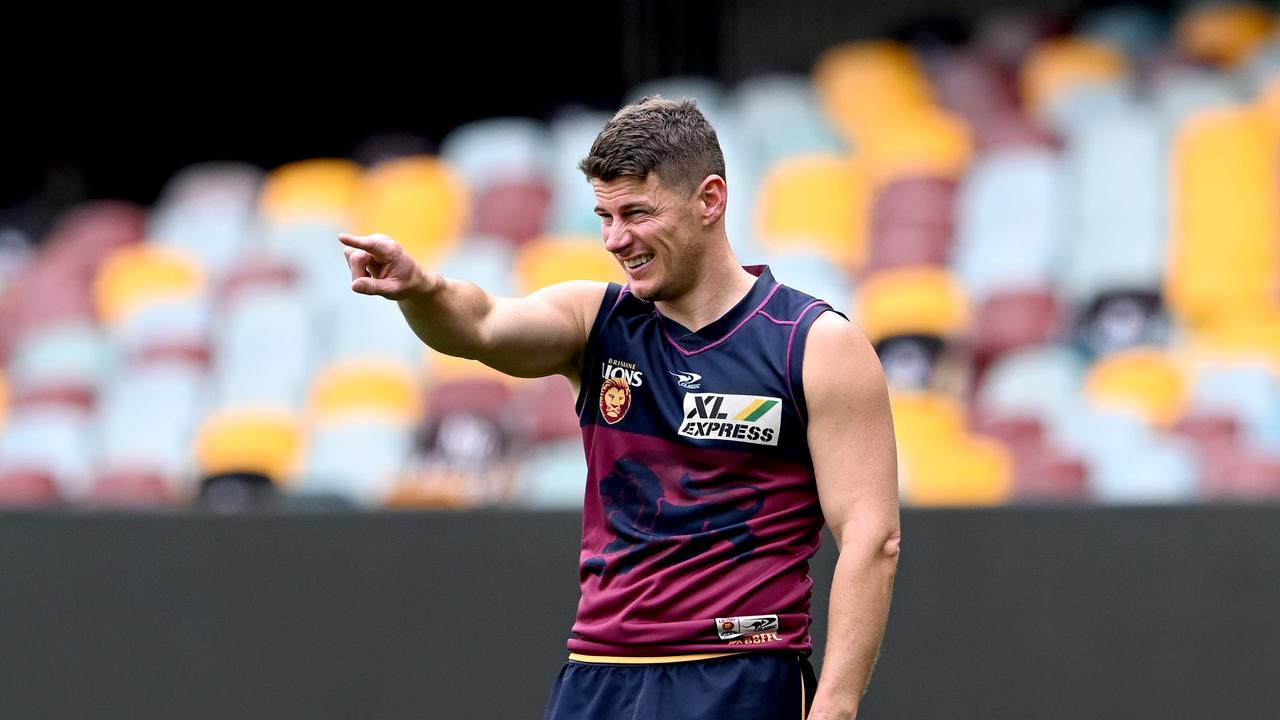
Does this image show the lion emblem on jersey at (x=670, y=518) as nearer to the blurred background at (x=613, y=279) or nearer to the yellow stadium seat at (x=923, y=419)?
the blurred background at (x=613, y=279)

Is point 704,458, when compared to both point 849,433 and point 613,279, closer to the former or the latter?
point 849,433

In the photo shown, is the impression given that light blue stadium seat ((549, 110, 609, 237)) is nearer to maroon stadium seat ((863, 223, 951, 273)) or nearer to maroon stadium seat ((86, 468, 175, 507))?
maroon stadium seat ((863, 223, 951, 273))

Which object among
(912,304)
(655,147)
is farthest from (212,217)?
(655,147)

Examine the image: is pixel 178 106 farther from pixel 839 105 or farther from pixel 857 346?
pixel 857 346

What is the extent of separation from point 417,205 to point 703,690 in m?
6.50

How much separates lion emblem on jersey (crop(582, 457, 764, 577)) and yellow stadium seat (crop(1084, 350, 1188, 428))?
3.73 meters

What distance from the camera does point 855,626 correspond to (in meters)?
3.09

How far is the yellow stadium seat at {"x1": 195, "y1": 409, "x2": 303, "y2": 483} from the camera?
301 inches

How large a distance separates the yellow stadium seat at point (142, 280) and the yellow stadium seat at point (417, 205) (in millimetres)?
908

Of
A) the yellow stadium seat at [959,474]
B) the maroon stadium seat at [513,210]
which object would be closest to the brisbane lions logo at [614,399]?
the yellow stadium seat at [959,474]

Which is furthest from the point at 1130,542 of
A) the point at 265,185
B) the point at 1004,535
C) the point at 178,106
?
the point at 178,106

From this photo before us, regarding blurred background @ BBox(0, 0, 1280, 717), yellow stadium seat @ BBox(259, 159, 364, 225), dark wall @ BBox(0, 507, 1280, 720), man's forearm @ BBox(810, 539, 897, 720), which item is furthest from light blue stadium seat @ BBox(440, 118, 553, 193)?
man's forearm @ BBox(810, 539, 897, 720)

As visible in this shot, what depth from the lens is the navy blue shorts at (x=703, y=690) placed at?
3.14 meters

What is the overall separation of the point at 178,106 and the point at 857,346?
815cm
